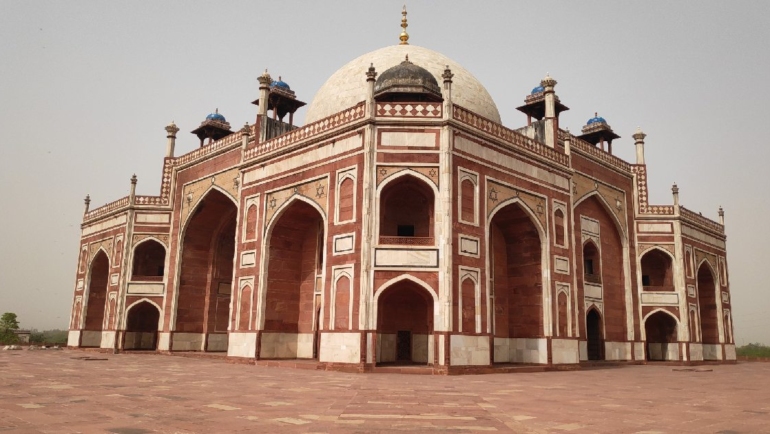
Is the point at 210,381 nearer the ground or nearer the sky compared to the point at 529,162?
nearer the ground

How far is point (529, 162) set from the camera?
19.6 metres

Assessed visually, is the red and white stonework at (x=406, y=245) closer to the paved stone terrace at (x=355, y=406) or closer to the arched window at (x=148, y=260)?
the arched window at (x=148, y=260)

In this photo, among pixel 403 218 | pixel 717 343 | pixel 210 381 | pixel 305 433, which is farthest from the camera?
pixel 717 343

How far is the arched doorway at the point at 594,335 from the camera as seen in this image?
78.5ft

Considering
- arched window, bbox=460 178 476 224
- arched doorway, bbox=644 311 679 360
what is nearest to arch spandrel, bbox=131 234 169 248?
arched window, bbox=460 178 476 224

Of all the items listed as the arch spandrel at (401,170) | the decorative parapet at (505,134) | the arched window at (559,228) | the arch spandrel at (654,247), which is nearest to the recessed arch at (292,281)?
the arch spandrel at (401,170)

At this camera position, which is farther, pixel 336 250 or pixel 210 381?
pixel 336 250

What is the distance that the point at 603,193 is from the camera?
2520 centimetres

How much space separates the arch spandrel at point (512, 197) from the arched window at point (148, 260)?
1715cm

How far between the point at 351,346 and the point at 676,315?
17.1 metres

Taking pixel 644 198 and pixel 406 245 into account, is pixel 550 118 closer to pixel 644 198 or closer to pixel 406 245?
pixel 644 198

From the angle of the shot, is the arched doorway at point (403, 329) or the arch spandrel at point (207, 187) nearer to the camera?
the arched doorway at point (403, 329)

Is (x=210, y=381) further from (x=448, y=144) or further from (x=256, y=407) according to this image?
(x=448, y=144)

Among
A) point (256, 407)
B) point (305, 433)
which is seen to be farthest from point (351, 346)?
point (305, 433)
